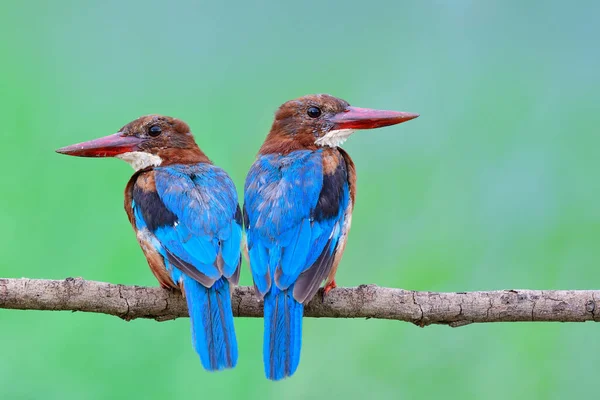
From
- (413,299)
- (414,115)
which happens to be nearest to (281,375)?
(413,299)

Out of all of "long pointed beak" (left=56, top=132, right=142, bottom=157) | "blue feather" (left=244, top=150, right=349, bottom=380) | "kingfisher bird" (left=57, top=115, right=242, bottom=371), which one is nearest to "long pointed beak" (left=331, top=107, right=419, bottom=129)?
"blue feather" (left=244, top=150, right=349, bottom=380)

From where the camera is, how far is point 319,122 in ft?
14.5

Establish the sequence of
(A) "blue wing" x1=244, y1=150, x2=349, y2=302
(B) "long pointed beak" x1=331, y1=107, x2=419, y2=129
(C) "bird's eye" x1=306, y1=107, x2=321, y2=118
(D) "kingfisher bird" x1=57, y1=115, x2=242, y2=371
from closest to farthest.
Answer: (D) "kingfisher bird" x1=57, y1=115, x2=242, y2=371 < (A) "blue wing" x1=244, y1=150, x2=349, y2=302 < (B) "long pointed beak" x1=331, y1=107, x2=419, y2=129 < (C) "bird's eye" x1=306, y1=107, x2=321, y2=118

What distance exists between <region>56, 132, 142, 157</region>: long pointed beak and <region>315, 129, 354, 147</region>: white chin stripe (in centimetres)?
90

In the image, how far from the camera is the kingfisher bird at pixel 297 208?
3.44m

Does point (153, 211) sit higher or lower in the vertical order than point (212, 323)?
higher

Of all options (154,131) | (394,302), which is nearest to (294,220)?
(394,302)

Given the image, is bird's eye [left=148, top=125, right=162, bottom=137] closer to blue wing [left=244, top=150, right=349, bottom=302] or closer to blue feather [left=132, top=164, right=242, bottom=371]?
blue feather [left=132, top=164, right=242, bottom=371]

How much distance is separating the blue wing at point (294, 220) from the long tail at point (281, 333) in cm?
4

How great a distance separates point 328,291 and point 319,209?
0.36 meters

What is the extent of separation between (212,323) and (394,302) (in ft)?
2.51

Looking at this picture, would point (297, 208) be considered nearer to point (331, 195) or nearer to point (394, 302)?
point (331, 195)

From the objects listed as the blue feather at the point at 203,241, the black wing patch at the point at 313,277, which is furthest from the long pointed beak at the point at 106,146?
the black wing patch at the point at 313,277

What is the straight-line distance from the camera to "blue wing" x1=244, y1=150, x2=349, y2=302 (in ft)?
11.6
